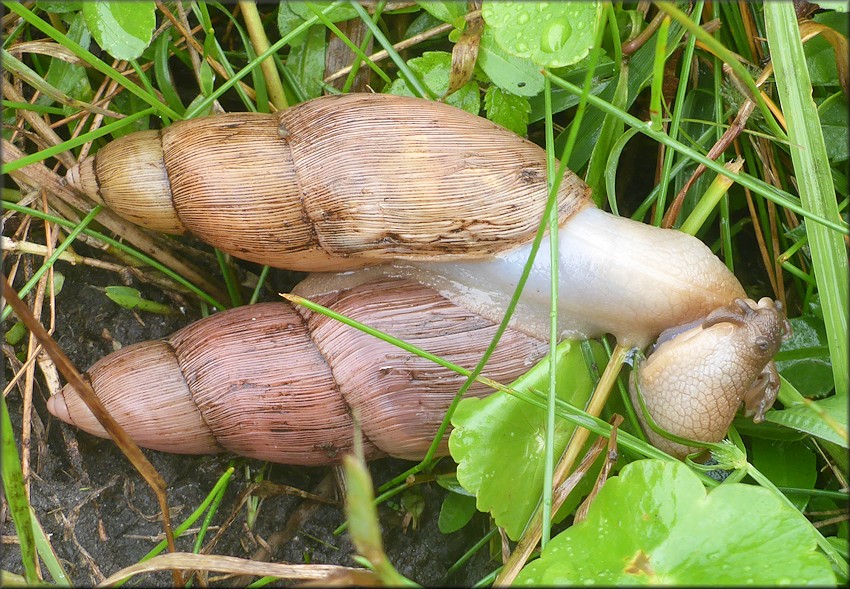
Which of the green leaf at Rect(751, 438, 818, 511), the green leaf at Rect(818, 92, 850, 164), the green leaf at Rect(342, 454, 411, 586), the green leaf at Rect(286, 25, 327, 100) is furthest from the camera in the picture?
the green leaf at Rect(286, 25, 327, 100)

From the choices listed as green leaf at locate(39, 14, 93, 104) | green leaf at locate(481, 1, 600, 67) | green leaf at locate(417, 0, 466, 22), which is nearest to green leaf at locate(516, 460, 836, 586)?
green leaf at locate(481, 1, 600, 67)

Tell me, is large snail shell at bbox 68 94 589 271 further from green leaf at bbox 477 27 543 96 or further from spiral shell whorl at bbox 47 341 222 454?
spiral shell whorl at bbox 47 341 222 454

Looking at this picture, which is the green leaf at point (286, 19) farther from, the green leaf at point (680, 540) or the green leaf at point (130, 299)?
the green leaf at point (680, 540)

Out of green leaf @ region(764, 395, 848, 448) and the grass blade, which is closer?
green leaf @ region(764, 395, 848, 448)

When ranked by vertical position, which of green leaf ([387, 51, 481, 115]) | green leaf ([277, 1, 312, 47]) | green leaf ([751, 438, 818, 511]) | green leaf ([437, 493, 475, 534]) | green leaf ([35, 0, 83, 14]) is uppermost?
green leaf ([35, 0, 83, 14])

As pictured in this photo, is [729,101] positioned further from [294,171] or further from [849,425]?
[294,171]
